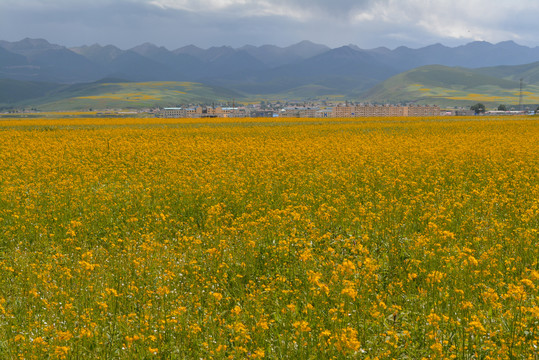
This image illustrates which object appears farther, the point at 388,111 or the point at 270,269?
the point at 388,111

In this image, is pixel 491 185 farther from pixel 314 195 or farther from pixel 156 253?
pixel 156 253

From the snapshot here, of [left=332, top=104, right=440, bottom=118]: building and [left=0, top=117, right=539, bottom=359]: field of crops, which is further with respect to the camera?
[left=332, top=104, right=440, bottom=118]: building

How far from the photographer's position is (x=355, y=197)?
11.5m

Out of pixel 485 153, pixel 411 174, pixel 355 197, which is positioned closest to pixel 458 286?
pixel 355 197

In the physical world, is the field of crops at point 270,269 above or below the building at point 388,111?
below

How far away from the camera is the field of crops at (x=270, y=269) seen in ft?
16.2

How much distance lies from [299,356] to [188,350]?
1416mm

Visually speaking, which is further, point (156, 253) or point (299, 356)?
point (156, 253)

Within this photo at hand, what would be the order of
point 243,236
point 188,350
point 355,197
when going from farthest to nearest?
point 355,197 → point 243,236 → point 188,350

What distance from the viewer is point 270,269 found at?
7695mm

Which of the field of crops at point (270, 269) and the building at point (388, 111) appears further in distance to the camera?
the building at point (388, 111)

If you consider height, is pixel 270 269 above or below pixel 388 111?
below

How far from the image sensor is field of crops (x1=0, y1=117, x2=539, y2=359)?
16.2ft

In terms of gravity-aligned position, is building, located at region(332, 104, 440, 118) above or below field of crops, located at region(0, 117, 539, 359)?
above
